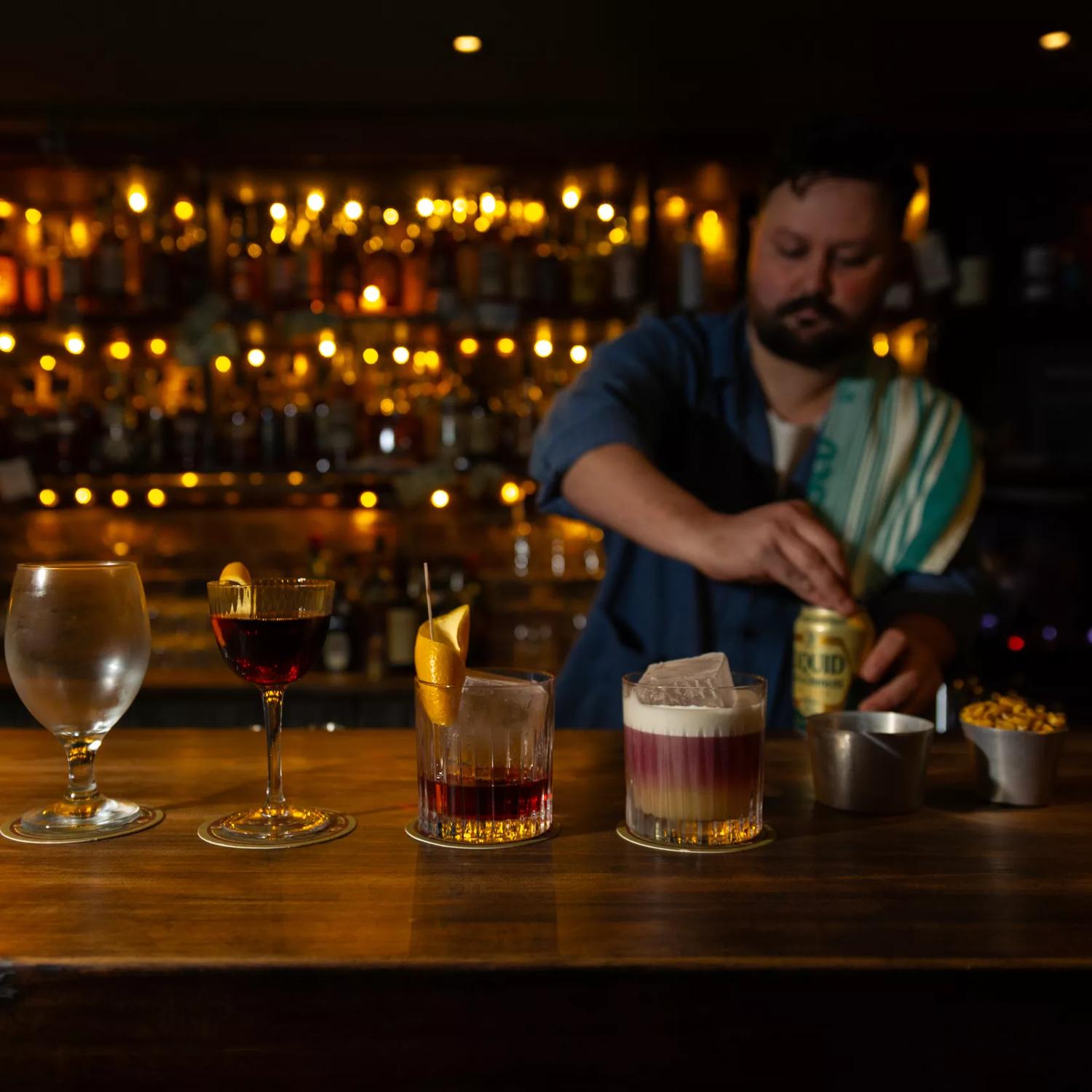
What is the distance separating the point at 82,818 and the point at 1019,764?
73cm

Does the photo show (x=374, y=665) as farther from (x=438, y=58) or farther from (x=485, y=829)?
(x=485, y=829)

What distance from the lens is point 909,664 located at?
4.17ft

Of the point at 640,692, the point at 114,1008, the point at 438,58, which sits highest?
the point at 438,58

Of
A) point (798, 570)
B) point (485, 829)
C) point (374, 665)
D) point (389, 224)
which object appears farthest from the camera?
point (389, 224)

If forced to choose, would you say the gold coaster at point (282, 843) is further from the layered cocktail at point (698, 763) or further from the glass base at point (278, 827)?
the layered cocktail at point (698, 763)

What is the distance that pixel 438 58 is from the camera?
8.38 ft

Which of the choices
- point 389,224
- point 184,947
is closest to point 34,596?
point 184,947

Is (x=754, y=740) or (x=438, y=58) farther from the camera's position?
(x=438, y=58)

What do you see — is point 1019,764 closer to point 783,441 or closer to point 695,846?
point 695,846

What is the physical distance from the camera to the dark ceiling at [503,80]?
2.38 meters

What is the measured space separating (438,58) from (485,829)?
2231 millimetres

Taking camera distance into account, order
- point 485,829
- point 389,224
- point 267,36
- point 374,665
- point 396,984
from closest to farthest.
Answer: point 396,984, point 485,829, point 267,36, point 374,665, point 389,224

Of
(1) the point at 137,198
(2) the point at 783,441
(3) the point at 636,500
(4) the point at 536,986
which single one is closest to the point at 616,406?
(3) the point at 636,500

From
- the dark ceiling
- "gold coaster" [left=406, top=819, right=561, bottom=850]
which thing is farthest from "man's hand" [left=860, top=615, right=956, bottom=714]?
the dark ceiling
